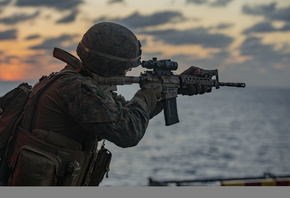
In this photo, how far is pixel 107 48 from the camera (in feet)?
17.9

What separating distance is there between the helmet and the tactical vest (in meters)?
0.31

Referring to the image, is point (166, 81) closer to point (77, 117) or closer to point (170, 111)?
point (170, 111)

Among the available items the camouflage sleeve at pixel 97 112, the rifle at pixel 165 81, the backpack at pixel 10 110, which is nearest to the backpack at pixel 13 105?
the backpack at pixel 10 110

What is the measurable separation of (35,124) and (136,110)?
1.09m

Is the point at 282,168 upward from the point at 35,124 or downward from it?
downward

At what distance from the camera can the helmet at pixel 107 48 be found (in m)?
5.45

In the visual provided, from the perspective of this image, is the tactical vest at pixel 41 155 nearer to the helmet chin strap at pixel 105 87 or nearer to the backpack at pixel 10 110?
the backpack at pixel 10 110

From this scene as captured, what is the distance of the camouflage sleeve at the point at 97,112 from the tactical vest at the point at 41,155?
32 cm

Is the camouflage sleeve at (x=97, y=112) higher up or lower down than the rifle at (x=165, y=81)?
lower down

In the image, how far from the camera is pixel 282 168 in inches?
3007

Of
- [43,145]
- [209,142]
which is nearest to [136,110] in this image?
[43,145]

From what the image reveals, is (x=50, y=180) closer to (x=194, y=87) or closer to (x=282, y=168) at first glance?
(x=194, y=87)

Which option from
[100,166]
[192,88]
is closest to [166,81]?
[192,88]

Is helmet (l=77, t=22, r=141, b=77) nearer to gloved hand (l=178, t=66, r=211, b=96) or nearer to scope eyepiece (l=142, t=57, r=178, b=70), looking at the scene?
scope eyepiece (l=142, t=57, r=178, b=70)
